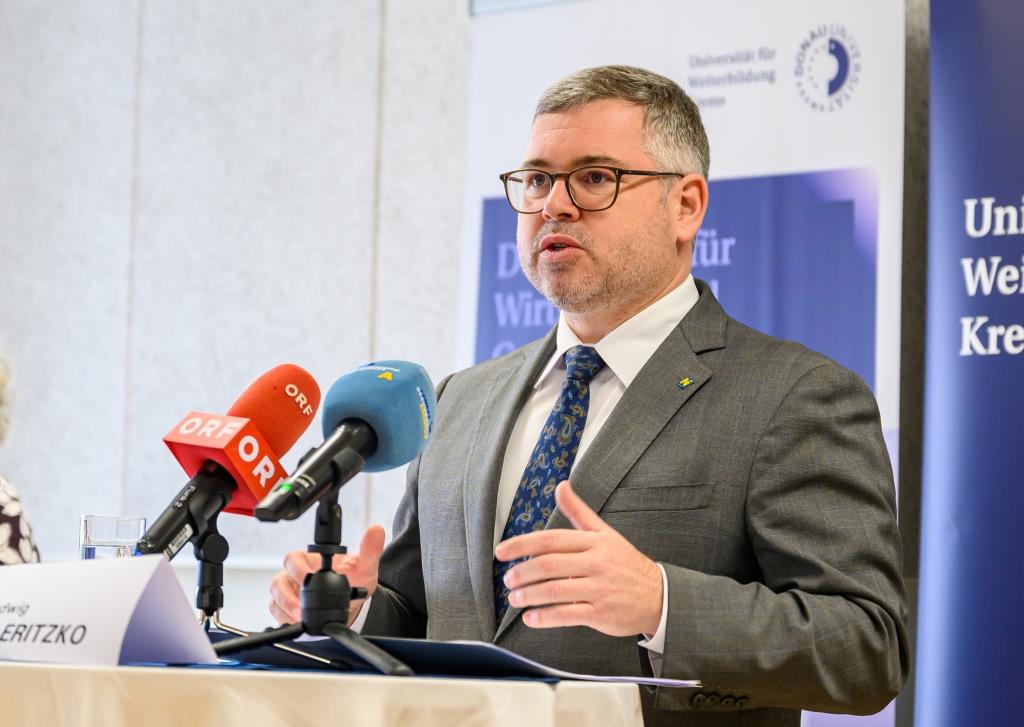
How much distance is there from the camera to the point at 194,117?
17.3 feet

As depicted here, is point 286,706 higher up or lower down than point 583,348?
lower down

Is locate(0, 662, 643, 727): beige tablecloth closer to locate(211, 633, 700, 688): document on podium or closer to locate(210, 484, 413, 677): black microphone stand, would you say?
locate(211, 633, 700, 688): document on podium

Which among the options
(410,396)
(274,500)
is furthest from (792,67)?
(274,500)

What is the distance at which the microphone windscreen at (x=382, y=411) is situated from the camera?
149 cm

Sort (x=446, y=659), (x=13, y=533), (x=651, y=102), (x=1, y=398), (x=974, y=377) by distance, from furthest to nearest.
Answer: (x=1, y=398), (x=974, y=377), (x=13, y=533), (x=651, y=102), (x=446, y=659)

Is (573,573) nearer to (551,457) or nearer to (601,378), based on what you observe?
(551,457)

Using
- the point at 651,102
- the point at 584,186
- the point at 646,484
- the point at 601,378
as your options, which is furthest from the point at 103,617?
the point at 651,102

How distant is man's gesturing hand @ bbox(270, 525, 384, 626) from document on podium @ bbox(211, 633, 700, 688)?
35cm

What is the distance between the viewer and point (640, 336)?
2.36m

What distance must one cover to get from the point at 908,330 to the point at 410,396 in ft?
8.49

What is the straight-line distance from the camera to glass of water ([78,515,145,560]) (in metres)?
1.85

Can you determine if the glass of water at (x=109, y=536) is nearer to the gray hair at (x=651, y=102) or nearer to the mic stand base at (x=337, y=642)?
the mic stand base at (x=337, y=642)

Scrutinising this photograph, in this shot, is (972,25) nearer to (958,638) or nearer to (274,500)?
(958,638)

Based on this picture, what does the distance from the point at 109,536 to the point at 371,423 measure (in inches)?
23.0
